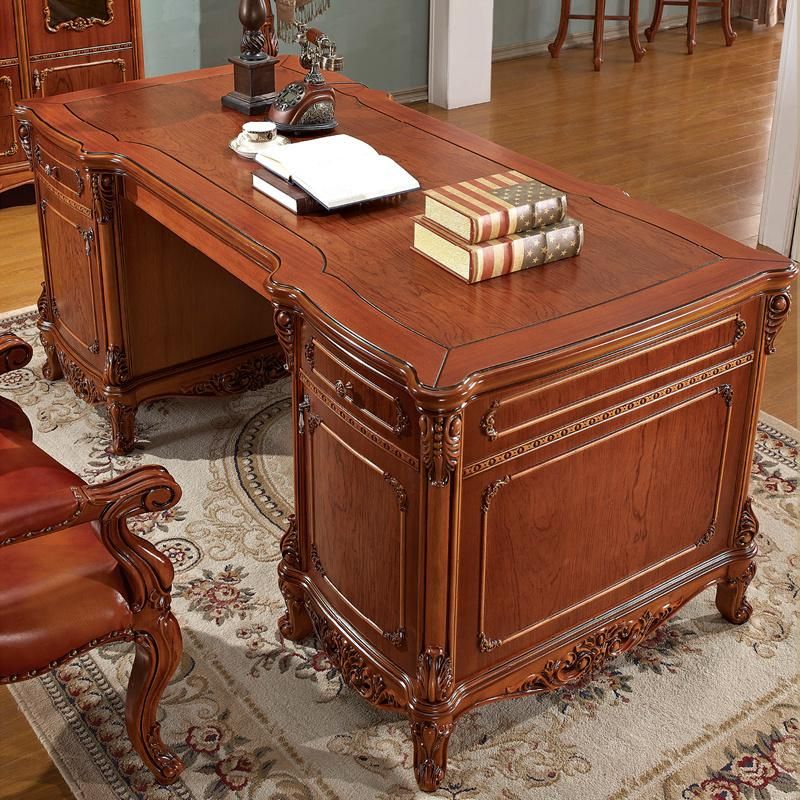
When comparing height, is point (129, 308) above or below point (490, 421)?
below

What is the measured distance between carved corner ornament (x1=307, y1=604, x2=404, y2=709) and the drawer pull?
Result: 56 cm

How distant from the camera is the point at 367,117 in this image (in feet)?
10.8

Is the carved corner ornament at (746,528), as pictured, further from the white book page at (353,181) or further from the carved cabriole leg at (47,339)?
the carved cabriole leg at (47,339)

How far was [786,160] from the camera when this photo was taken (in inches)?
181

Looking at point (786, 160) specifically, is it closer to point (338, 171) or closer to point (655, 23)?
point (338, 171)

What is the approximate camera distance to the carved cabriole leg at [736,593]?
265cm

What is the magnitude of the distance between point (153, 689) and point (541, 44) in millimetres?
6253

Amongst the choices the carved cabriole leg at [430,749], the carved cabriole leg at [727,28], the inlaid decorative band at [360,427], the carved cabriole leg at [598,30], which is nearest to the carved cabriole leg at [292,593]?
the inlaid decorative band at [360,427]

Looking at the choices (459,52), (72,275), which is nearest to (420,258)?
(72,275)

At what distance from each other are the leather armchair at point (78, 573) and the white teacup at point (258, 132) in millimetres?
1105

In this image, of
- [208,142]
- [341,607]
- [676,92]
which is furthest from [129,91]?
[676,92]

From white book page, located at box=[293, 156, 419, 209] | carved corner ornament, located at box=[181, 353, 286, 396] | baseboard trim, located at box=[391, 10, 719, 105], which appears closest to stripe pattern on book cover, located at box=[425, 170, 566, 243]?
white book page, located at box=[293, 156, 419, 209]

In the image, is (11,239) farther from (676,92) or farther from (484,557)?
(676,92)

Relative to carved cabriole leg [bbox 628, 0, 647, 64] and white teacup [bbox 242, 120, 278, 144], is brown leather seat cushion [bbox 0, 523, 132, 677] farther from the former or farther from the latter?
carved cabriole leg [bbox 628, 0, 647, 64]
